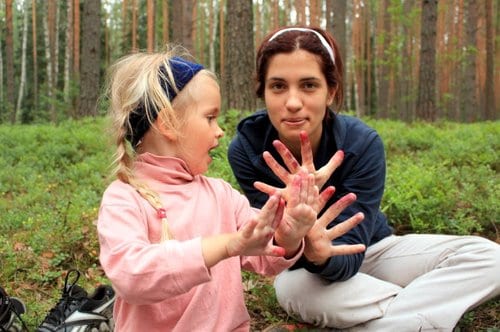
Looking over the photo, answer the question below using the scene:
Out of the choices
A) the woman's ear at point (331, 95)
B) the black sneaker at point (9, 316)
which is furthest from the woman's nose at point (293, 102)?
the black sneaker at point (9, 316)

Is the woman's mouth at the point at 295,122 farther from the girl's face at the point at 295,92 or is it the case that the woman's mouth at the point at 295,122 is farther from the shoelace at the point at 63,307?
the shoelace at the point at 63,307

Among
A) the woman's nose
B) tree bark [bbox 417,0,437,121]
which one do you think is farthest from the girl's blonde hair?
tree bark [bbox 417,0,437,121]

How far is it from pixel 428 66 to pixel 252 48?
4.85 metres

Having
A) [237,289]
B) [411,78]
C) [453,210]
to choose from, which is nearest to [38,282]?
[237,289]

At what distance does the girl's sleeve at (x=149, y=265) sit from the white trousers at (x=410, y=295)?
3.70 feet

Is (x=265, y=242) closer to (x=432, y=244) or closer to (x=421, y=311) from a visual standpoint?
(x=421, y=311)

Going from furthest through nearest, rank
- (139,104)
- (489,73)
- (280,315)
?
(489,73)
(280,315)
(139,104)

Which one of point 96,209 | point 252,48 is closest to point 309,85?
point 96,209

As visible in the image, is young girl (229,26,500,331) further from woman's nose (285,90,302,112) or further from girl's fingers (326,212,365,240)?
girl's fingers (326,212,365,240)

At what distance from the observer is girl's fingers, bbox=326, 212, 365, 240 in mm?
1693

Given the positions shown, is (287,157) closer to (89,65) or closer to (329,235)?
(329,235)

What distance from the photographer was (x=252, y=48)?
290 inches

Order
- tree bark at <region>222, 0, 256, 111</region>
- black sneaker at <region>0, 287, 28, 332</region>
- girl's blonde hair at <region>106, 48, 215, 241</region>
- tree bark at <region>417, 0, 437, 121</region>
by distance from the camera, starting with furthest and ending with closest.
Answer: tree bark at <region>417, 0, 437, 121</region>, tree bark at <region>222, 0, 256, 111</region>, black sneaker at <region>0, 287, 28, 332</region>, girl's blonde hair at <region>106, 48, 215, 241</region>

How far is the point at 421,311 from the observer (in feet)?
7.68
